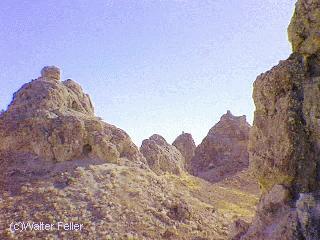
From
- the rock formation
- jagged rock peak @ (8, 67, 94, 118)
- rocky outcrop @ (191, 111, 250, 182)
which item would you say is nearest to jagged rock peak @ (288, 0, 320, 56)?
the rock formation

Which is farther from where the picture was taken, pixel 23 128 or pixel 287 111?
pixel 23 128

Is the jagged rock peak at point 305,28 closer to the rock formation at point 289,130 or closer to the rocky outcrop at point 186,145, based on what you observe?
the rock formation at point 289,130

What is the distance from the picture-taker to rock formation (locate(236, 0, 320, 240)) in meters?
7.70

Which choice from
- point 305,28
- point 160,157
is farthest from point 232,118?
point 305,28

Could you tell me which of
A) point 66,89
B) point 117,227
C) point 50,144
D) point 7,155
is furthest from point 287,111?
point 66,89

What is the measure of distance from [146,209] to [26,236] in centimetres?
521

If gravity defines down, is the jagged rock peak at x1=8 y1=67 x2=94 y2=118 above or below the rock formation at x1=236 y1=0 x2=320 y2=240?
above

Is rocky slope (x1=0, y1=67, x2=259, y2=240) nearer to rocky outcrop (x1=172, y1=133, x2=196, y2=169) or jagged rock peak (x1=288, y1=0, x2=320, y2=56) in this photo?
jagged rock peak (x1=288, y1=0, x2=320, y2=56)

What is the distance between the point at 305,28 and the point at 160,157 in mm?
21756

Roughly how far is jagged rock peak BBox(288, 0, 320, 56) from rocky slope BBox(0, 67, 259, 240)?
9.69 meters

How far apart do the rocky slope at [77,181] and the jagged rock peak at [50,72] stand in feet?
0.18

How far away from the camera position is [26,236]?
1429 centimetres

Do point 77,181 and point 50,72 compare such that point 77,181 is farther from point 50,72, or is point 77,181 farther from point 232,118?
point 232,118

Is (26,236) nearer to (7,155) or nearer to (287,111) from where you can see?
(7,155)
